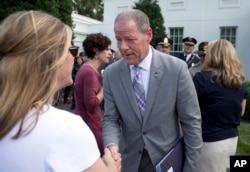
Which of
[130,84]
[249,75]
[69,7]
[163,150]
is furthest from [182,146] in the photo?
[249,75]

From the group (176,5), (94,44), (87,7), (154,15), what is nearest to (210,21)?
(176,5)

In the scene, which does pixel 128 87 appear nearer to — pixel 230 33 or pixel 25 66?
pixel 25 66

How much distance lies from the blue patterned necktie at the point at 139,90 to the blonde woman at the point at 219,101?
0.84 m

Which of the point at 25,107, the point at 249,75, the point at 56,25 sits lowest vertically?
the point at 249,75

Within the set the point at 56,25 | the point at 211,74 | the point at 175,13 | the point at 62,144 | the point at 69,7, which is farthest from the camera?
the point at 175,13

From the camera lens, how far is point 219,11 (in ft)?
76.3

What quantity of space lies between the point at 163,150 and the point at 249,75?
21833 millimetres

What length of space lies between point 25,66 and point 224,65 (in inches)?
A: 86.6

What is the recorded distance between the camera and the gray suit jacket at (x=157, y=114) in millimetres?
2311

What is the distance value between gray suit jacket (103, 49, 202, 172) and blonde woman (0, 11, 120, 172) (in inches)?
44.0

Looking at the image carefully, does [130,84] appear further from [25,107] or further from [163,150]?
[25,107]

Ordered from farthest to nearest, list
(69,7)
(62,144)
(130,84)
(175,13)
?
(175,13)
(69,7)
(130,84)
(62,144)

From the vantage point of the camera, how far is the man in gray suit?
7.57ft

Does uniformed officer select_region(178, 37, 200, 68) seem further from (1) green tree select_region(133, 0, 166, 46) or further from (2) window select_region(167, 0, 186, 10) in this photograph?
(2) window select_region(167, 0, 186, 10)
